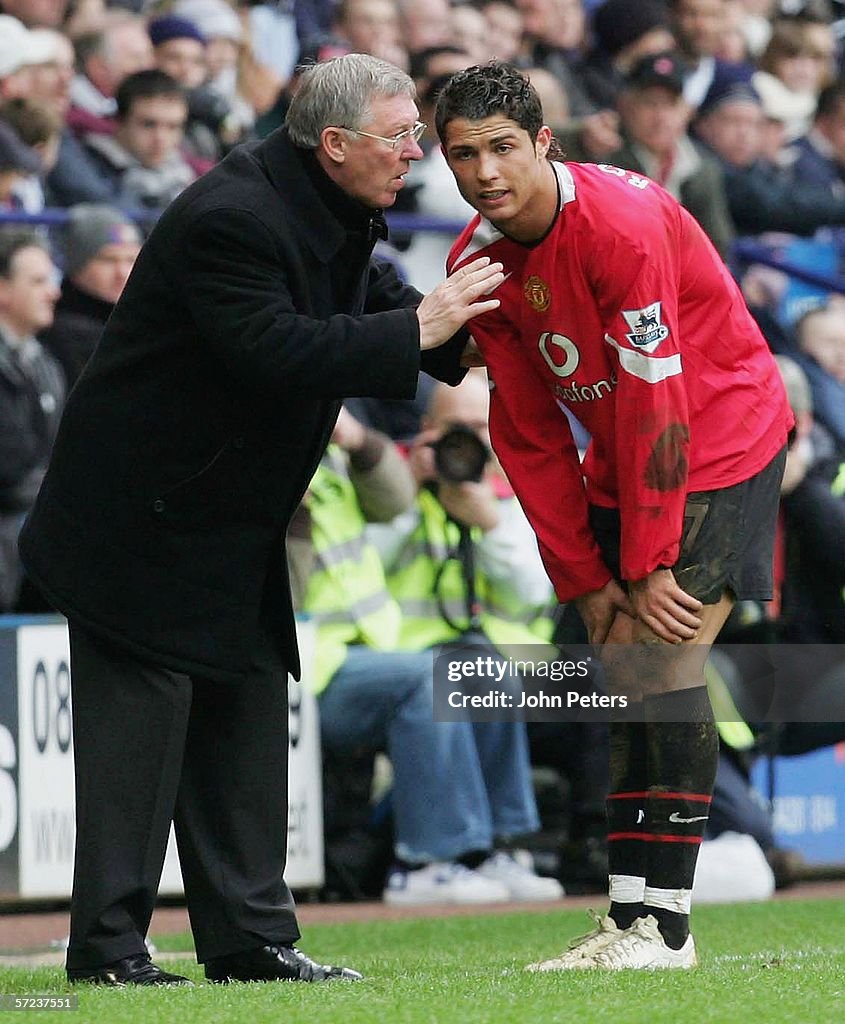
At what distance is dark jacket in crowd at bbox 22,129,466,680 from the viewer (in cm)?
438

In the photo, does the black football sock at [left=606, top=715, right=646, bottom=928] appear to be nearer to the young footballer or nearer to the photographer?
the young footballer

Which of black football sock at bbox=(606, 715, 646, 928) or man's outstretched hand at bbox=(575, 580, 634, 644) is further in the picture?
man's outstretched hand at bbox=(575, 580, 634, 644)

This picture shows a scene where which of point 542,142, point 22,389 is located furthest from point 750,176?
point 542,142

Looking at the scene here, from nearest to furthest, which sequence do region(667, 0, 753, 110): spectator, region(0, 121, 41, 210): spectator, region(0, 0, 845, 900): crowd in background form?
region(0, 0, 845, 900): crowd in background < region(0, 121, 41, 210): spectator < region(667, 0, 753, 110): spectator

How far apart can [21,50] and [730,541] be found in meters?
5.52

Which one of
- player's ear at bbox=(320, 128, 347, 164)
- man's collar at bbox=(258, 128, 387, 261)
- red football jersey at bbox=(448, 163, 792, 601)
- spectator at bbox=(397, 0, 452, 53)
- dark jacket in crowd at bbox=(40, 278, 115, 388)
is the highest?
spectator at bbox=(397, 0, 452, 53)

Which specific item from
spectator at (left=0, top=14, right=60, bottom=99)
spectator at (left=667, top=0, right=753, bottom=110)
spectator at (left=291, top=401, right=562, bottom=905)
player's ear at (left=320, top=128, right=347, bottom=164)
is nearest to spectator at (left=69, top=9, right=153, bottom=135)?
spectator at (left=0, top=14, right=60, bottom=99)

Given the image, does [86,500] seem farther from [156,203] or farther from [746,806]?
[156,203]

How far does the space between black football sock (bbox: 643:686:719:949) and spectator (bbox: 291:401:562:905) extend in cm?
291

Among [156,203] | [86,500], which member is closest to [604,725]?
[156,203]

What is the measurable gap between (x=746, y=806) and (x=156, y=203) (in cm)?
379

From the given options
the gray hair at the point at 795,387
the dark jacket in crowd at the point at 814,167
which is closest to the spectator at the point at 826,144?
the dark jacket in crowd at the point at 814,167

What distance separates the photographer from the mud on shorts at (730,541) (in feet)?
15.0

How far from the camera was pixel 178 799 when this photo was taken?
470cm
